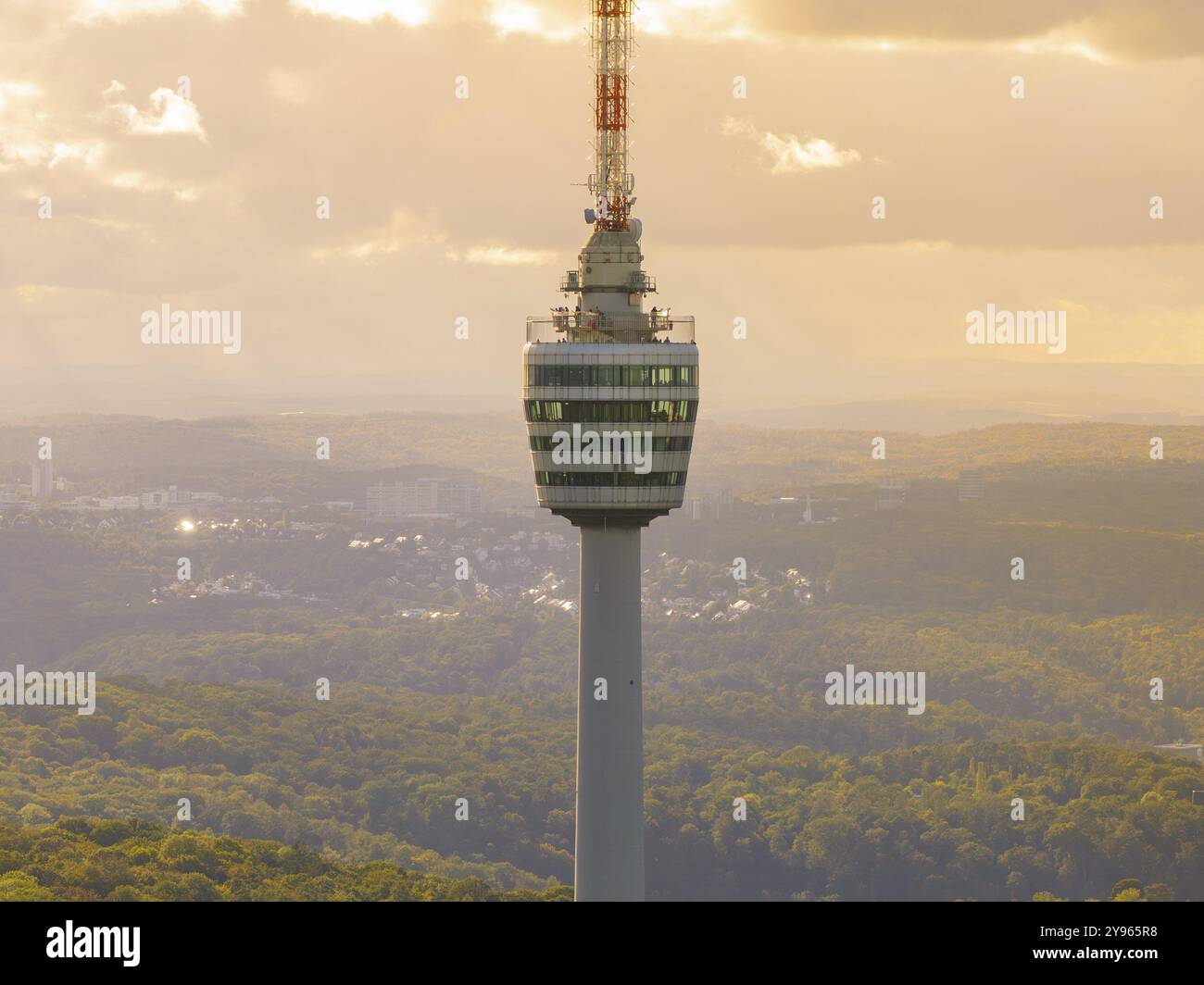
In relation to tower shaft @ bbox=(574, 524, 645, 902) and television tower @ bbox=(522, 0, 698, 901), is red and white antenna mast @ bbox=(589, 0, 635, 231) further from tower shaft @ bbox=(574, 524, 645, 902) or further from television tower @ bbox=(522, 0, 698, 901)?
tower shaft @ bbox=(574, 524, 645, 902)

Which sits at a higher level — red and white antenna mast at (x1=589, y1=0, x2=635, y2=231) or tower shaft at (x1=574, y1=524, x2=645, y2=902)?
red and white antenna mast at (x1=589, y1=0, x2=635, y2=231)

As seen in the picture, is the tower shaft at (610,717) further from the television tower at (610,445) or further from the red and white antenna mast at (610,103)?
the red and white antenna mast at (610,103)

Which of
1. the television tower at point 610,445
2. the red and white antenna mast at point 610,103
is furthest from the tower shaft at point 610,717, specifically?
the red and white antenna mast at point 610,103

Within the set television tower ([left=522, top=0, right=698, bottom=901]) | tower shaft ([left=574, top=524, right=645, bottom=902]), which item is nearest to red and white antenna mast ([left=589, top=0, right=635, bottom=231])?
television tower ([left=522, top=0, right=698, bottom=901])

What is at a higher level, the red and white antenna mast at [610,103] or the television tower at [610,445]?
the red and white antenna mast at [610,103]

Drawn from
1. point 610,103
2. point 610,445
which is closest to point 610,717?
point 610,445
